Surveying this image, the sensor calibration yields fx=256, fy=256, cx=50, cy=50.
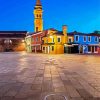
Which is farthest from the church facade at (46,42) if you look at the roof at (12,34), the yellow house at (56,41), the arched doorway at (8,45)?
the arched doorway at (8,45)

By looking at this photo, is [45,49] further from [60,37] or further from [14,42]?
[14,42]

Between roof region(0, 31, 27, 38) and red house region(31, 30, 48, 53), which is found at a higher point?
roof region(0, 31, 27, 38)

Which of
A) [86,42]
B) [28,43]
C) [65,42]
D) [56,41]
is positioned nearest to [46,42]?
[56,41]

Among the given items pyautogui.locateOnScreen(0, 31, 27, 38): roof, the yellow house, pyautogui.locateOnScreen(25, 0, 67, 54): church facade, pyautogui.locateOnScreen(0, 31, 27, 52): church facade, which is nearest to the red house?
pyautogui.locateOnScreen(25, 0, 67, 54): church facade

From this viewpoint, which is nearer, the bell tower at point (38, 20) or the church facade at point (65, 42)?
the church facade at point (65, 42)

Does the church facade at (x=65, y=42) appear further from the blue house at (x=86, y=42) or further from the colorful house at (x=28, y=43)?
the colorful house at (x=28, y=43)

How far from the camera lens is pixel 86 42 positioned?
72.4 m

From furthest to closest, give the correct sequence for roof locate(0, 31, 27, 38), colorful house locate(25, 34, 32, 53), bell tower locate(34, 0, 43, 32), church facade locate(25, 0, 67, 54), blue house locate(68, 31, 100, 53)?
bell tower locate(34, 0, 43, 32)
roof locate(0, 31, 27, 38)
colorful house locate(25, 34, 32, 53)
blue house locate(68, 31, 100, 53)
church facade locate(25, 0, 67, 54)

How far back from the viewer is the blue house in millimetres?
70975

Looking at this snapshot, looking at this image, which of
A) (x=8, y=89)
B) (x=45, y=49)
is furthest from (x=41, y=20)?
(x=8, y=89)

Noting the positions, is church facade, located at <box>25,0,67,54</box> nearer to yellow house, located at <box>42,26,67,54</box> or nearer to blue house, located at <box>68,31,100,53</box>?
yellow house, located at <box>42,26,67,54</box>

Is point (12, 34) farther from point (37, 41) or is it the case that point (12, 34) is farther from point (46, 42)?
point (46, 42)

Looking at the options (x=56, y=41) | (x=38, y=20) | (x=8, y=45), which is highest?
(x=38, y=20)

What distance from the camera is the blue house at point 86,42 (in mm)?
70975
